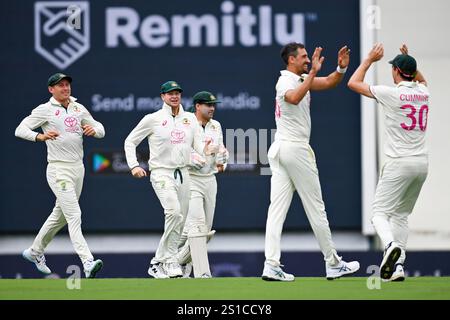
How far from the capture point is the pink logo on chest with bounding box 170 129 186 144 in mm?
11953

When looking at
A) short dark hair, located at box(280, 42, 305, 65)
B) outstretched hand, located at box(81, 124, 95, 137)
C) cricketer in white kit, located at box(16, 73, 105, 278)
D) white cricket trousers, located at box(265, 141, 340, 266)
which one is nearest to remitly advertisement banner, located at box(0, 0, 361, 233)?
cricketer in white kit, located at box(16, 73, 105, 278)

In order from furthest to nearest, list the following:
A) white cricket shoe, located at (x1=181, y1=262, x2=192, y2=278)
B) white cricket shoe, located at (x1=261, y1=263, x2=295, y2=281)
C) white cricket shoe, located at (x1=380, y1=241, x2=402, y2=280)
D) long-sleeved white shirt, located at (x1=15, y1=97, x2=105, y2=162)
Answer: white cricket shoe, located at (x1=181, y1=262, x2=192, y2=278)
long-sleeved white shirt, located at (x1=15, y1=97, x2=105, y2=162)
white cricket shoe, located at (x1=261, y1=263, x2=295, y2=281)
white cricket shoe, located at (x1=380, y1=241, x2=402, y2=280)

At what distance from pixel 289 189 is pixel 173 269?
1795 mm

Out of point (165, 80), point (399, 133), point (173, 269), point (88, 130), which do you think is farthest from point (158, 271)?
point (165, 80)

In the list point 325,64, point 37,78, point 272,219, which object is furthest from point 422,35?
point 272,219

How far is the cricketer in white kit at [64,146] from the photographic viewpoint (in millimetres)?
11656

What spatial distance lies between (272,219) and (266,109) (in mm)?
5332

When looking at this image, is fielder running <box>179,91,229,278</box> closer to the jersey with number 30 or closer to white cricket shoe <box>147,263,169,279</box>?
white cricket shoe <box>147,263,169,279</box>

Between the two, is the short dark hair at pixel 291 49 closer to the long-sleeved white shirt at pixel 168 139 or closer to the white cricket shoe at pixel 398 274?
the long-sleeved white shirt at pixel 168 139

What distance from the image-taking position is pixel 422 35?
1586 cm

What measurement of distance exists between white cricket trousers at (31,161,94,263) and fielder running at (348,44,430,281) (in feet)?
9.01

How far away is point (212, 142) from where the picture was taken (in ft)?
40.2

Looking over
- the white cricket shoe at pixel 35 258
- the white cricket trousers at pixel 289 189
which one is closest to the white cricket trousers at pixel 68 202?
the white cricket shoe at pixel 35 258
